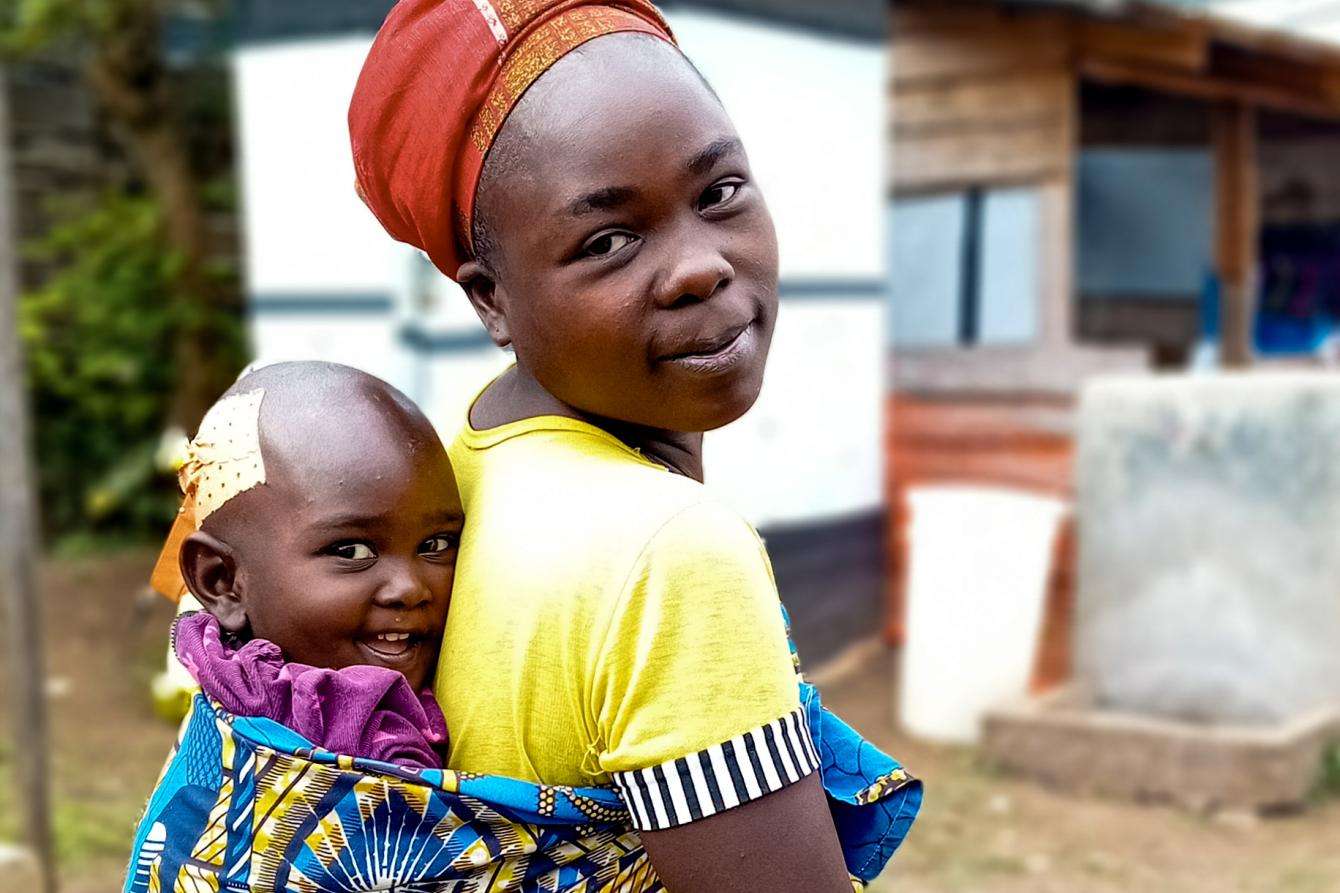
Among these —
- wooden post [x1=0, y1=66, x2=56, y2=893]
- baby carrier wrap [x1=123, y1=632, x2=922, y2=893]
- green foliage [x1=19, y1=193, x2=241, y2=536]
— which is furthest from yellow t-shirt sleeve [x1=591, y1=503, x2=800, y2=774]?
green foliage [x1=19, y1=193, x2=241, y2=536]

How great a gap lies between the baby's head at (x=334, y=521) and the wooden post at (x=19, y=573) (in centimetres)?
280

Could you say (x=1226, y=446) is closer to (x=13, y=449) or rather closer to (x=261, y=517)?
(x=13, y=449)

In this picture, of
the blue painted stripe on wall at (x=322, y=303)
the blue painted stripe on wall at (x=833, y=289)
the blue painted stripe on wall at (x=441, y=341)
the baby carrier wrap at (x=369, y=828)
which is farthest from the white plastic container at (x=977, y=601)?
the baby carrier wrap at (x=369, y=828)

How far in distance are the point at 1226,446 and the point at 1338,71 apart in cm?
444

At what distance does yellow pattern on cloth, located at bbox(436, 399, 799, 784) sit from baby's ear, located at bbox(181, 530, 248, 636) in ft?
0.71

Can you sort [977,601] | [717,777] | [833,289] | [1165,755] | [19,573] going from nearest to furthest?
[717,777] → [19,573] → [1165,755] → [977,601] → [833,289]

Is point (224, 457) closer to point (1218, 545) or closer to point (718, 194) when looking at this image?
point (718, 194)

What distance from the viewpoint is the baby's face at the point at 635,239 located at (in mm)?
1189

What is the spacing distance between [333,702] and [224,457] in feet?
0.83

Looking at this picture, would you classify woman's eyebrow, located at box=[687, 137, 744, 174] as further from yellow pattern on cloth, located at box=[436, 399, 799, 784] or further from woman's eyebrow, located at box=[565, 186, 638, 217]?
yellow pattern on cloth, located at box=[436, 399, 799, 784]

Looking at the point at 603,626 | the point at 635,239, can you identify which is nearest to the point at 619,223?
the point at 635,239

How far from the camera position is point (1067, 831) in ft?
16.0

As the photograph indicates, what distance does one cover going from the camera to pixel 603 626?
111 cm

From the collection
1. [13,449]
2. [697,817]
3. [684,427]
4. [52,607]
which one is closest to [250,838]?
[697,817]
